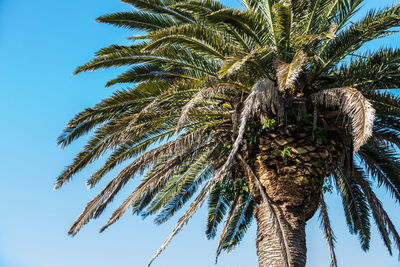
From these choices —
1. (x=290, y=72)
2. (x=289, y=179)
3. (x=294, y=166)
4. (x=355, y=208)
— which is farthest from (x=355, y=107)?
(x=355, y=208)

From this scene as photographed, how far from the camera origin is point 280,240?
7.34m

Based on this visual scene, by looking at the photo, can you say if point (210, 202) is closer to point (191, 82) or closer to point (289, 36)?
point (191, 82)

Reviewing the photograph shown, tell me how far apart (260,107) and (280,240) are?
7.74 ft

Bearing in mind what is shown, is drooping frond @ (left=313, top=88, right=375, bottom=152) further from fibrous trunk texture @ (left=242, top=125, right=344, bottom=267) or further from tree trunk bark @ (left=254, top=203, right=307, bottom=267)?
tree trunk bark @ (left=254, top=203, right=307, bottom=267)

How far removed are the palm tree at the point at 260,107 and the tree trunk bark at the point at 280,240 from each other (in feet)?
0.08

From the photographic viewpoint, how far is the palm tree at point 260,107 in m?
7.69

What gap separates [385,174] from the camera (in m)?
9.56

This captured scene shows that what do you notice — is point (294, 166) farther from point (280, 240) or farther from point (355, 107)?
point (355, 107)

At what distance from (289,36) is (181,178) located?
4.58 m

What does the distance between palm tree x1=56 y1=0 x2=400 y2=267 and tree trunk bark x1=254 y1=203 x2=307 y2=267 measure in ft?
0.08

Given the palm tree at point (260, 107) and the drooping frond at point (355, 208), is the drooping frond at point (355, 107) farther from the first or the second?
the drooping frond at point (355, 208)

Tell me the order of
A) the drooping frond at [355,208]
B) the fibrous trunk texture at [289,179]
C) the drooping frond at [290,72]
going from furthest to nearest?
the drooping frond at [355,208] → the fibrous trunk texture at [289,179] → the drooping frond at [290,72]

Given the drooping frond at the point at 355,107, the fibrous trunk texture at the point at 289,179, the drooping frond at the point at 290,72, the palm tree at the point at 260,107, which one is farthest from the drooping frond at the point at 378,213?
the drooping frond at the point at 290,72

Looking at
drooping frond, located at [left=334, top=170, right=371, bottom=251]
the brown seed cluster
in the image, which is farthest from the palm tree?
drooping frond, located at [left=334, top=170, right=371, bottom=251]
